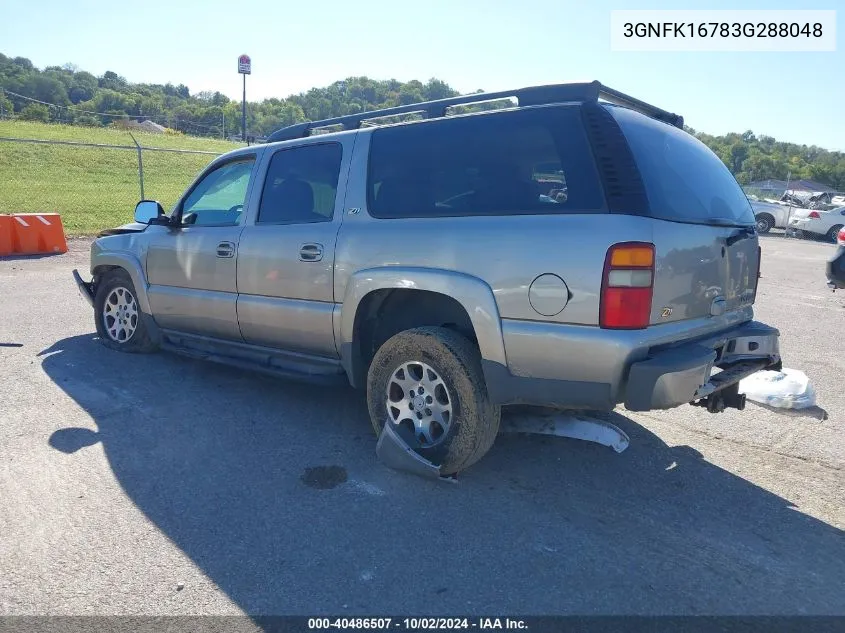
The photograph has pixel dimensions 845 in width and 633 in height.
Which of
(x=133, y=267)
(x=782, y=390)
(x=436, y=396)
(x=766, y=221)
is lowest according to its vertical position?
(x=782, y=390)

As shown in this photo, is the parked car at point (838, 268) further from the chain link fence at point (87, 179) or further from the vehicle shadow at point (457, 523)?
the chain link fence at point (87, 179)

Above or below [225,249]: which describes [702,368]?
below

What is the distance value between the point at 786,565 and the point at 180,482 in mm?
3063

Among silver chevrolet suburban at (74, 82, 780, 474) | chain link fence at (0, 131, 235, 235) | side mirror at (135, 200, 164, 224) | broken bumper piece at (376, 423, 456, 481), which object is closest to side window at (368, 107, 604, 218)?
silver chevrolet suburban at (74, 82, 780, 474)

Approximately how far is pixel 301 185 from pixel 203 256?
1078mm

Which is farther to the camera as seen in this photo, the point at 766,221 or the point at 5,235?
the point at 766,221

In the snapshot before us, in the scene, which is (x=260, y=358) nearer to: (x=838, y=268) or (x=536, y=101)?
(x=536, y=101)

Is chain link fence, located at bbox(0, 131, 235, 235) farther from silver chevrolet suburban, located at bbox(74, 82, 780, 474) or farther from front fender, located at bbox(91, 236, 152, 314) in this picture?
silver chevrolet suburban, located at bbox(74, 82, 780, 474)

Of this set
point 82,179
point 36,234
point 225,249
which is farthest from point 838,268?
point 82,179

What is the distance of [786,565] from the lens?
2.90 m

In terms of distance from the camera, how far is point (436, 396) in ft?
12.0

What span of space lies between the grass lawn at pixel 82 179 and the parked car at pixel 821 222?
887 inches

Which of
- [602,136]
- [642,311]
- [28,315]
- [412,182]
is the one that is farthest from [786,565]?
[28,315]

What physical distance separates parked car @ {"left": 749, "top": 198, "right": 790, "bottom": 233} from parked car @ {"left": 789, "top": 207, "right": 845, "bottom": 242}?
1003 millimetres
